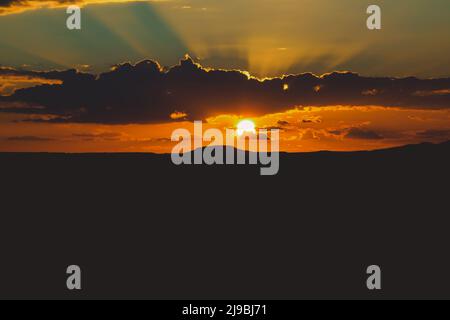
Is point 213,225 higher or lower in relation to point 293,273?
higher

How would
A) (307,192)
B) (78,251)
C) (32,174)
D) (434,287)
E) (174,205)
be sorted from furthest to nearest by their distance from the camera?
1. (32,174)
2. (307,192)
3. (174,205)
4. (78,251)
5. (434,287)

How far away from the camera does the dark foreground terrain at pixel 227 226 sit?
271 ft

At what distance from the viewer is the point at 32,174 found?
140 m

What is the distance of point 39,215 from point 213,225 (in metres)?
26.9

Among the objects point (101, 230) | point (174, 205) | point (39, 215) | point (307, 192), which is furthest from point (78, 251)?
point (307, 192)

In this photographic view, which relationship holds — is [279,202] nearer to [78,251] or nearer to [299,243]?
[299,243]

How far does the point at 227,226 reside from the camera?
364ft

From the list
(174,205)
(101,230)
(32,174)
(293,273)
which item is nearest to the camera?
(293,273)

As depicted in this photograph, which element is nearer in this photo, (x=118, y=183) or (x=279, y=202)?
(x=279, y=202)

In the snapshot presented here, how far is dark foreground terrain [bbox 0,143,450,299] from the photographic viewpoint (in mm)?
82625
